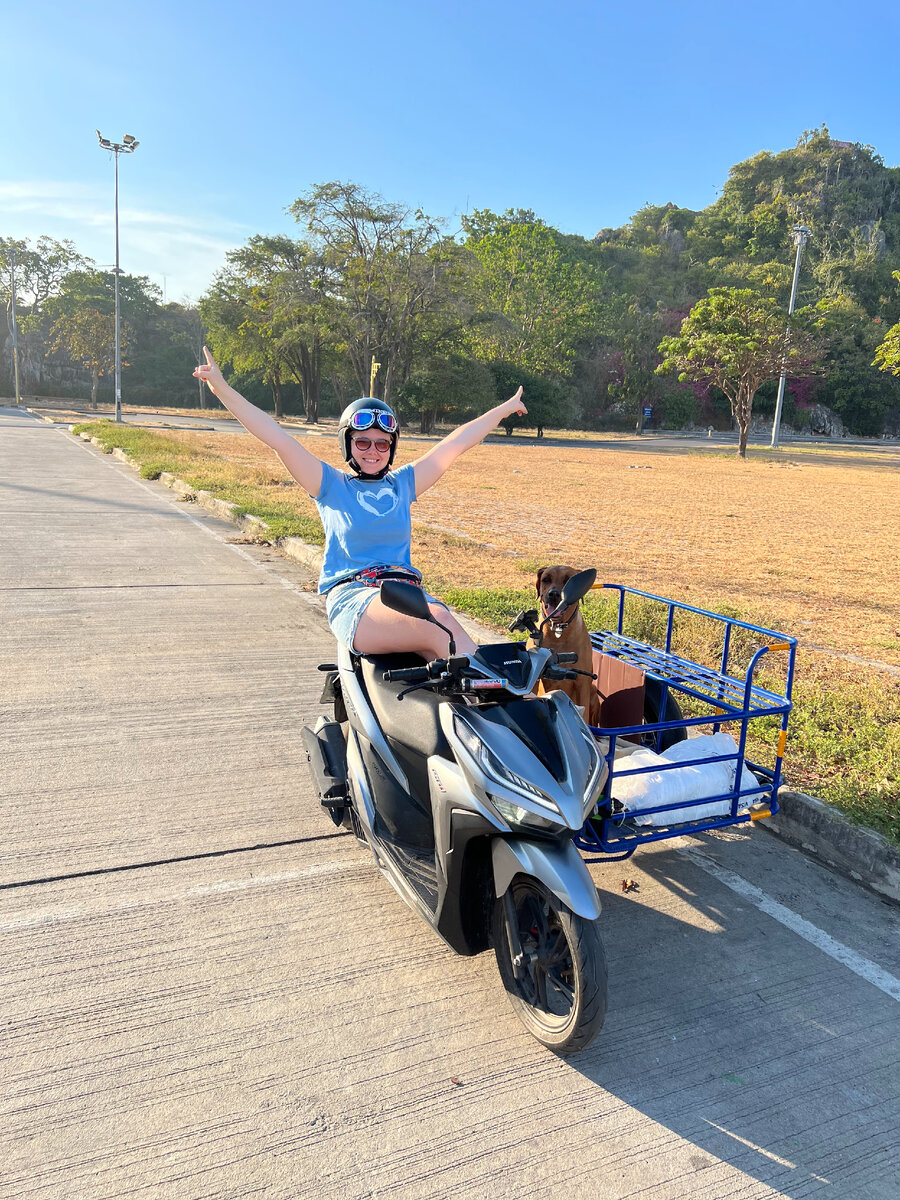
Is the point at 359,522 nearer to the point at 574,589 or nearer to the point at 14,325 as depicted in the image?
the point at 574,589

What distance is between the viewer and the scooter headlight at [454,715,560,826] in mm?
2326

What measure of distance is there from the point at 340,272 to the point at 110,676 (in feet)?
130

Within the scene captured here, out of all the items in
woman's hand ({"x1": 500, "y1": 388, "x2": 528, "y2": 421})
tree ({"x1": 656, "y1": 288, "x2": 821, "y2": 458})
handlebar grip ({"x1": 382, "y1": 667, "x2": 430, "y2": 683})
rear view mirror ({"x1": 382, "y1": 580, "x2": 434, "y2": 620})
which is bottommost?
handlebar grip ({"x1": 382, "y1": 667, "x2": 430, "y2": 683})

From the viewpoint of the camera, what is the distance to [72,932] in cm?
295

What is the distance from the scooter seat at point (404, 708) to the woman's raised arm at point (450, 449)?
103cm

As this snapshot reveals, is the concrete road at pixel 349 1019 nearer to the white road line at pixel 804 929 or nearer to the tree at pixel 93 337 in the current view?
the white road line at pixel 804 929

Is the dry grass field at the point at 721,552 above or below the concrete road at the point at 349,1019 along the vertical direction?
above

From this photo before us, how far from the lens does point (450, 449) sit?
4113 millimetres

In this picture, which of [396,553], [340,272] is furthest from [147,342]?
[396,553]

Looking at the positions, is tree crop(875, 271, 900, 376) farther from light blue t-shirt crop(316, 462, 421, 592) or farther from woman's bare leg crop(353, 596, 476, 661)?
woman's bare leg crop(353, 596, 476, 661)

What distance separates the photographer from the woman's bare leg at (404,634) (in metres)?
3.08

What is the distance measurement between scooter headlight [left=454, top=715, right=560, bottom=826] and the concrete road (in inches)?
31.2

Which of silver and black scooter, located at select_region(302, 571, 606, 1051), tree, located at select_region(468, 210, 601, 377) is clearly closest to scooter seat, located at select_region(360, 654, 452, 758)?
silver and black scooter, located at select_region(302, 571, 606, 1051)

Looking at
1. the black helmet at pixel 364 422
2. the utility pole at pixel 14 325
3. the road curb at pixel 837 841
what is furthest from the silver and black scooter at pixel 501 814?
the utility pole at pixel 14 325
